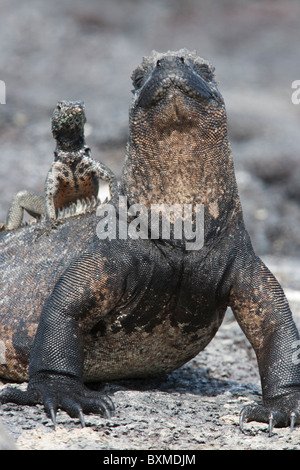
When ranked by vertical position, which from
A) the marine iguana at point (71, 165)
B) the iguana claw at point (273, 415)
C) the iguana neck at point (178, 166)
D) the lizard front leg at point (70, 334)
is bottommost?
the iguana claw at point (273, 415)

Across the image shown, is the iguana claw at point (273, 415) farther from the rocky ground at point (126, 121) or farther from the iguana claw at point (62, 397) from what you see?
the iguana claw at point (62, 397)

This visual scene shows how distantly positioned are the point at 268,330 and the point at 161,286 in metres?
0.72

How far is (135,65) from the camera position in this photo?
54.3 ft

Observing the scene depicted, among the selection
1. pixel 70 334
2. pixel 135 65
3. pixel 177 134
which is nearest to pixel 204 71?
pixel 177 134

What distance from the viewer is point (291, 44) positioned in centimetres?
1889

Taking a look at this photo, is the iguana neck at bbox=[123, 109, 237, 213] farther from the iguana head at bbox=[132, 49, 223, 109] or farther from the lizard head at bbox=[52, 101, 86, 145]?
the lizard head at bbox=[52, 101, 86, 145]

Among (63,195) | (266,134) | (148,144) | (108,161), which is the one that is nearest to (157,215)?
(148,144)

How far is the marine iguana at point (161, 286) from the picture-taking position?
13.6 ft

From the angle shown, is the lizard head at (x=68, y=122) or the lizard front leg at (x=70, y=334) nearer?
the lizard front leg at (x=70, y=334)

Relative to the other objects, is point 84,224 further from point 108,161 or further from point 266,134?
point 266,134

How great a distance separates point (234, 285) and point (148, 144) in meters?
1.03

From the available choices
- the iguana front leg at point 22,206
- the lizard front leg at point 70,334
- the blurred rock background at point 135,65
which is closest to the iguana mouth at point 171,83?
the lizard front leg at point 70,334

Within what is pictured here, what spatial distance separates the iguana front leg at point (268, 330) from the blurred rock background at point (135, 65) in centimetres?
686

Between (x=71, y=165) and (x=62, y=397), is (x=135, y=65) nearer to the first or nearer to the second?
(x=71, y=165)
